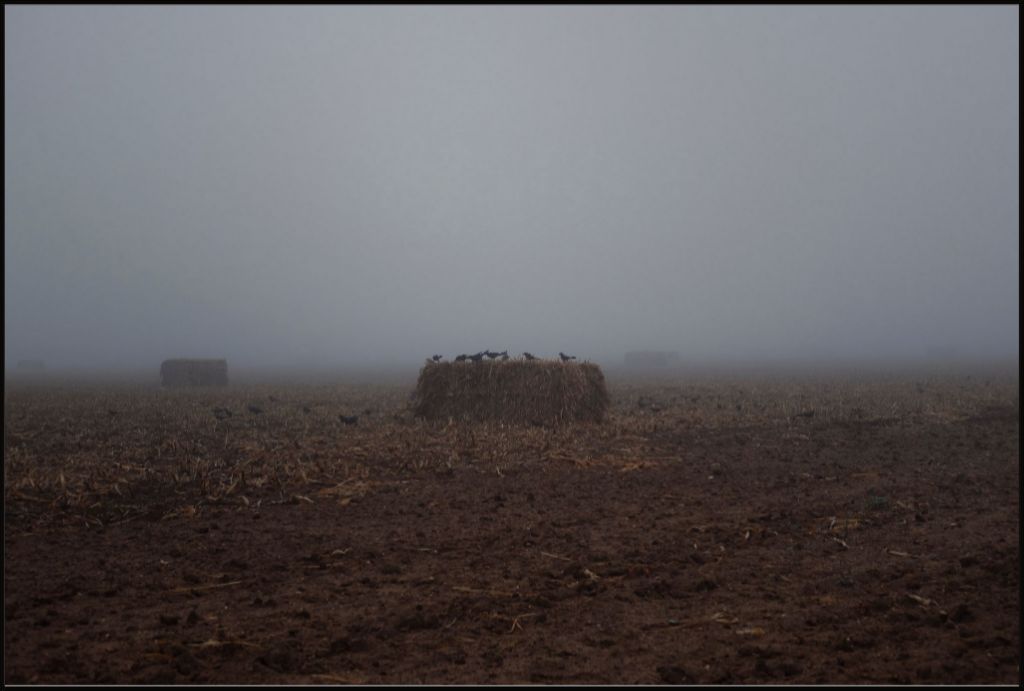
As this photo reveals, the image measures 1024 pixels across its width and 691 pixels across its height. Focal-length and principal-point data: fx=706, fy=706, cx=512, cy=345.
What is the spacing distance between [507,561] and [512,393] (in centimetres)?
973

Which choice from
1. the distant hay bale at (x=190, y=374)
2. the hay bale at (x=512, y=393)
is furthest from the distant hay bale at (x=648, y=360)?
the hay bale at (x=512, y=393)

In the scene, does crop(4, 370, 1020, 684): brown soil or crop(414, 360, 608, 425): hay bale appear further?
crop(414, 360, 608, 425): hay bale

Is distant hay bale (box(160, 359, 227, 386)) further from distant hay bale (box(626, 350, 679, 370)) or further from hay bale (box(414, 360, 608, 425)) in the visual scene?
distant hay bale (box(626, 350, 679, 370))

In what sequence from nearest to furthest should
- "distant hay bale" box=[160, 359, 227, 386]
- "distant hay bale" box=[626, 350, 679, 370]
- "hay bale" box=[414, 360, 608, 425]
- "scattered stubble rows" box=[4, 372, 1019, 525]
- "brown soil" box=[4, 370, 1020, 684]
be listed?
"brown soil" box=[4, 370, 1020, 684], "scattered stubble rows" box=[4, 372, 1019, 525], "hay bale" box=[414, 360, 608, 425], "distant hay bale" box=[160, 359, 227, 386], "distant hay bale" box=[626, 350, 679, 370]

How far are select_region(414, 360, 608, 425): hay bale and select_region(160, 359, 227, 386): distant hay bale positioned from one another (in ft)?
67.4

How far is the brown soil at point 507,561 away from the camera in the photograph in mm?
4375

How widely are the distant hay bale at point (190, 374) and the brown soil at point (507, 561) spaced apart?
20.9 metres

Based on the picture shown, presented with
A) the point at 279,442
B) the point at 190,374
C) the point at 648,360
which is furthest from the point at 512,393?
the point at 648,360

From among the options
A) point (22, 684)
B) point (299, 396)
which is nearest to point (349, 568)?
point (22, 684)

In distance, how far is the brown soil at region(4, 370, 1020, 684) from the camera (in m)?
4.38

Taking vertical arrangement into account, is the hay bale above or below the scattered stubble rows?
above

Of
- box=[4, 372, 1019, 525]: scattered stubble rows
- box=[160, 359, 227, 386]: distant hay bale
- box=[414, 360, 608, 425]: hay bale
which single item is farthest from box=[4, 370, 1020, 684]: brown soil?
box=[160, 359, 227, 386]: distant hay bale

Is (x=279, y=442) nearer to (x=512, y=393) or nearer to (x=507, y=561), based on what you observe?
(x=512, y=393)

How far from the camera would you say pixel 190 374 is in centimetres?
3297
